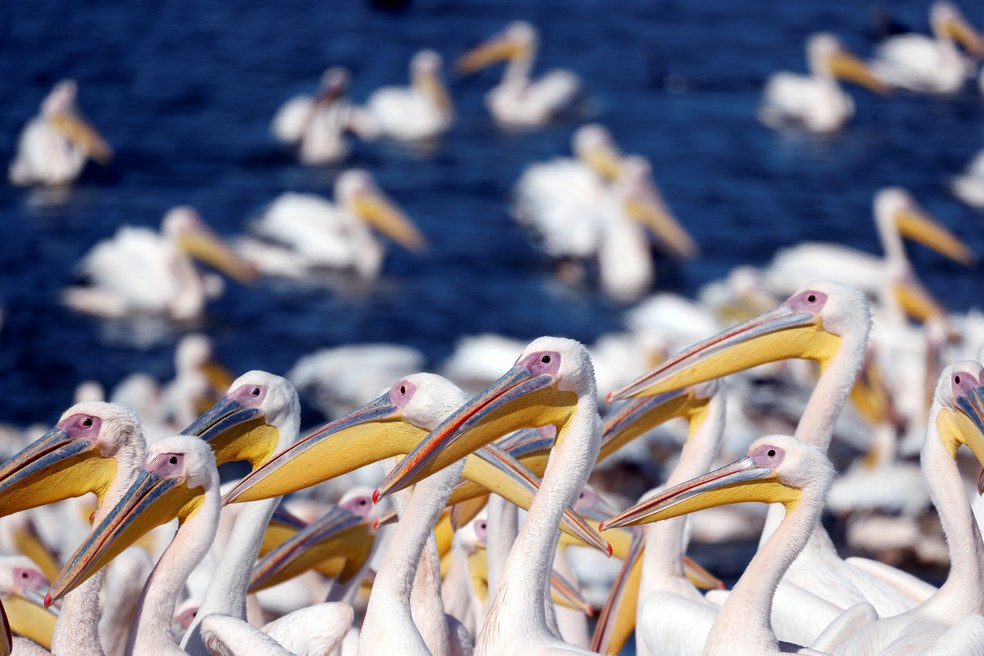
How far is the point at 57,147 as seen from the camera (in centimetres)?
1254

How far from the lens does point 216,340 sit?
34.0 feet

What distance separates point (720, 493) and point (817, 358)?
2.99ft

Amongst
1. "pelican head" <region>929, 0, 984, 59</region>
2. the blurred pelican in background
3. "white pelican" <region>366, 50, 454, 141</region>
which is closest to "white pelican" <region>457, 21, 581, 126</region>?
"white pelican" <region>366, 50, 454, 141</region>

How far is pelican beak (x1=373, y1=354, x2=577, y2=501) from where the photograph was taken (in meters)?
3.44

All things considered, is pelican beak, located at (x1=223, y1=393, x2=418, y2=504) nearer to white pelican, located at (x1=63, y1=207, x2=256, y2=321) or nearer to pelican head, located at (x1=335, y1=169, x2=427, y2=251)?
white pelican, located at (x1=63, y1=207, x2=256, y2=321)

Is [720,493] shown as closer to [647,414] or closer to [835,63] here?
[647,414]

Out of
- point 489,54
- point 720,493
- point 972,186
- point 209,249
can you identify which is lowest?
point 972,186

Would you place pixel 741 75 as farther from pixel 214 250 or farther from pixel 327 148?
pixel 214 250

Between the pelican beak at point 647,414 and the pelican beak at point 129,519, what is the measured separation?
127 cm

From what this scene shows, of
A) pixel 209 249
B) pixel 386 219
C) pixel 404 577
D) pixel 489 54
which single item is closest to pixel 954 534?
pixel 404 577

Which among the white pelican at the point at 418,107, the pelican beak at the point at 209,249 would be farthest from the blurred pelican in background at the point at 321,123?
the pelican beak at the point at 209,249

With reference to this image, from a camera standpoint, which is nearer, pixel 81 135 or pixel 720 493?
pixel 720 493

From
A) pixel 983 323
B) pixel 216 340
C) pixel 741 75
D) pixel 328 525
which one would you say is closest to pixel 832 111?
pixel 741 75

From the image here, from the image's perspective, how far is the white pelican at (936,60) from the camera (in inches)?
631
